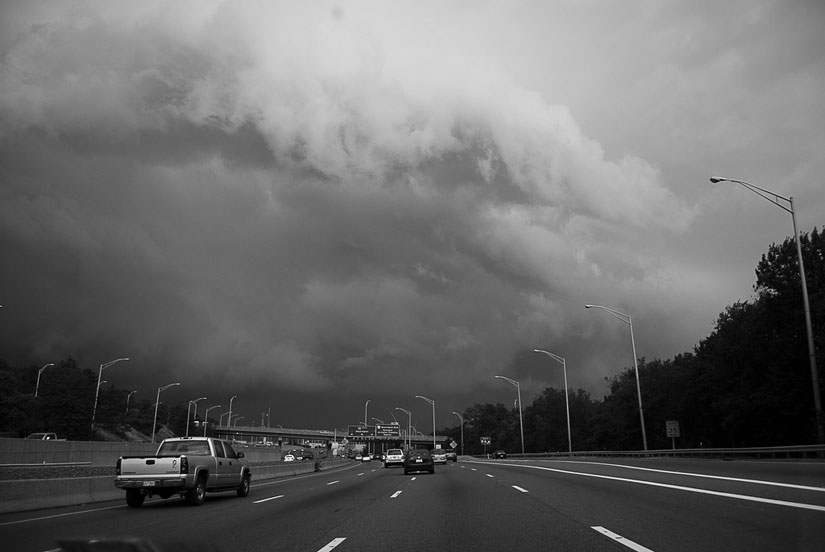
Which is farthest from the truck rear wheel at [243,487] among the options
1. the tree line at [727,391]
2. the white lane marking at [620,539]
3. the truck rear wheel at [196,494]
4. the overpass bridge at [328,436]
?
the overpass bridge at [328,436]

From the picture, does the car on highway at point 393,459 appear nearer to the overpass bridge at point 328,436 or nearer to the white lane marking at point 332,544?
the white lane marking at point 332,544

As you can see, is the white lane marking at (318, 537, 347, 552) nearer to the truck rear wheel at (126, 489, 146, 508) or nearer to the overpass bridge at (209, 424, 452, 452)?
the truck rear wheel at (126, 489, 146, 508)

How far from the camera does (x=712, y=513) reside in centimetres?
1221

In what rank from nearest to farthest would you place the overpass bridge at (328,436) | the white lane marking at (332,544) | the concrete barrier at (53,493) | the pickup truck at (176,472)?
1. the white lane marking at (332,544)
2. the concrete barrier at (53,493)
3. the pickup truck at (176,472)
4. the overpass bridge at (328,436)

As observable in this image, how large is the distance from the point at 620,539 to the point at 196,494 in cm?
1280

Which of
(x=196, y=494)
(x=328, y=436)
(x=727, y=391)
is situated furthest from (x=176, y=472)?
(x=328, y=436)

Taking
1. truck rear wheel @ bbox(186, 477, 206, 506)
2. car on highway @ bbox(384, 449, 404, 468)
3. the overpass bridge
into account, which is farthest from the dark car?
the overpass bridge

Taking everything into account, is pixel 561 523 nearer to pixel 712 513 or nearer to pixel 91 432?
pixel 712 513

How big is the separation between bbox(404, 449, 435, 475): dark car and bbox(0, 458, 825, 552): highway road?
18.9 m

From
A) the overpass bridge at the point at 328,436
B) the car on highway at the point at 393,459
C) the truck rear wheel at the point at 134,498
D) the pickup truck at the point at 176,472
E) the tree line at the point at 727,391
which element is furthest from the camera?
the overpass bridge at the point at 328,436

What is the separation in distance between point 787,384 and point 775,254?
9995 millimetres

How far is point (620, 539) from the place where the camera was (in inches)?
382

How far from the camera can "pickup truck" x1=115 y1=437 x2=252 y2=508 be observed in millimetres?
17797

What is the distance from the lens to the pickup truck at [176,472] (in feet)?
58.4
